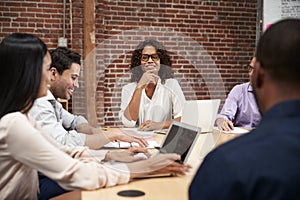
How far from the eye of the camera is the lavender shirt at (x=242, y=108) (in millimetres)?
3191

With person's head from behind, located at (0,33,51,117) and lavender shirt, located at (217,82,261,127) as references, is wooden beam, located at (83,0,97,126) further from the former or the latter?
person's head from behind, located at (0,33,51,117)

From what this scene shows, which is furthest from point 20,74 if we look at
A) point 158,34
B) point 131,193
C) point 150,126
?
point 158,34

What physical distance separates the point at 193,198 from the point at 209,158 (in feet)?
0.32

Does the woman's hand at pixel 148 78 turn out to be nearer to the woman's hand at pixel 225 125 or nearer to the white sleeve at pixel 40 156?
the woman's hand at pixel 225 125

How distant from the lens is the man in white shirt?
2131mm

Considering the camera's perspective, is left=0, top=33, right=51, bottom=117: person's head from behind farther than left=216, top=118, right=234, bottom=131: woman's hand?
No

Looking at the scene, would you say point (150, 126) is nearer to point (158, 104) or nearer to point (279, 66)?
point (158, 104)

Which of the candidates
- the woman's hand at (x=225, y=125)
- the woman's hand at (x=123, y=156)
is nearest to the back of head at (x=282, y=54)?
the woman's hand at (x=123, y=156)

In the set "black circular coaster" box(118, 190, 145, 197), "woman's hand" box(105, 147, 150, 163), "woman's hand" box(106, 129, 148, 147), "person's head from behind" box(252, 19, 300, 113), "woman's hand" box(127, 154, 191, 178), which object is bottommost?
"woman's hand" box(106, 129, 148, 147)

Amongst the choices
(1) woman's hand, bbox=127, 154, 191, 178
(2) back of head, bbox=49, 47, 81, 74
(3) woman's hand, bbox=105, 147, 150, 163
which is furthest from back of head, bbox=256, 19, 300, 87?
(2) back of head, bbox=49, 47, 81, 74

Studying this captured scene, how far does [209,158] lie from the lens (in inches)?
31.5

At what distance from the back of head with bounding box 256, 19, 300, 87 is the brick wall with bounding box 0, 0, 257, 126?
143 inches

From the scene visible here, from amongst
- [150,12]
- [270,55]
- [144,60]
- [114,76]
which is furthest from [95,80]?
[270,55]

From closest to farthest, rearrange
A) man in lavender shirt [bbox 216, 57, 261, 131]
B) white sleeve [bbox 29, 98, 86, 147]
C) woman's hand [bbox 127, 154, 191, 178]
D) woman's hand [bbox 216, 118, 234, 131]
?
woman's hand [bbox 127, 154, 191, 178], white sleeve [bbox 29, 98, 86, 147], woman's hand [bbox 216, 118, 234, 131], man in lavender shirt [bbox 216, 57, 261, 131]
